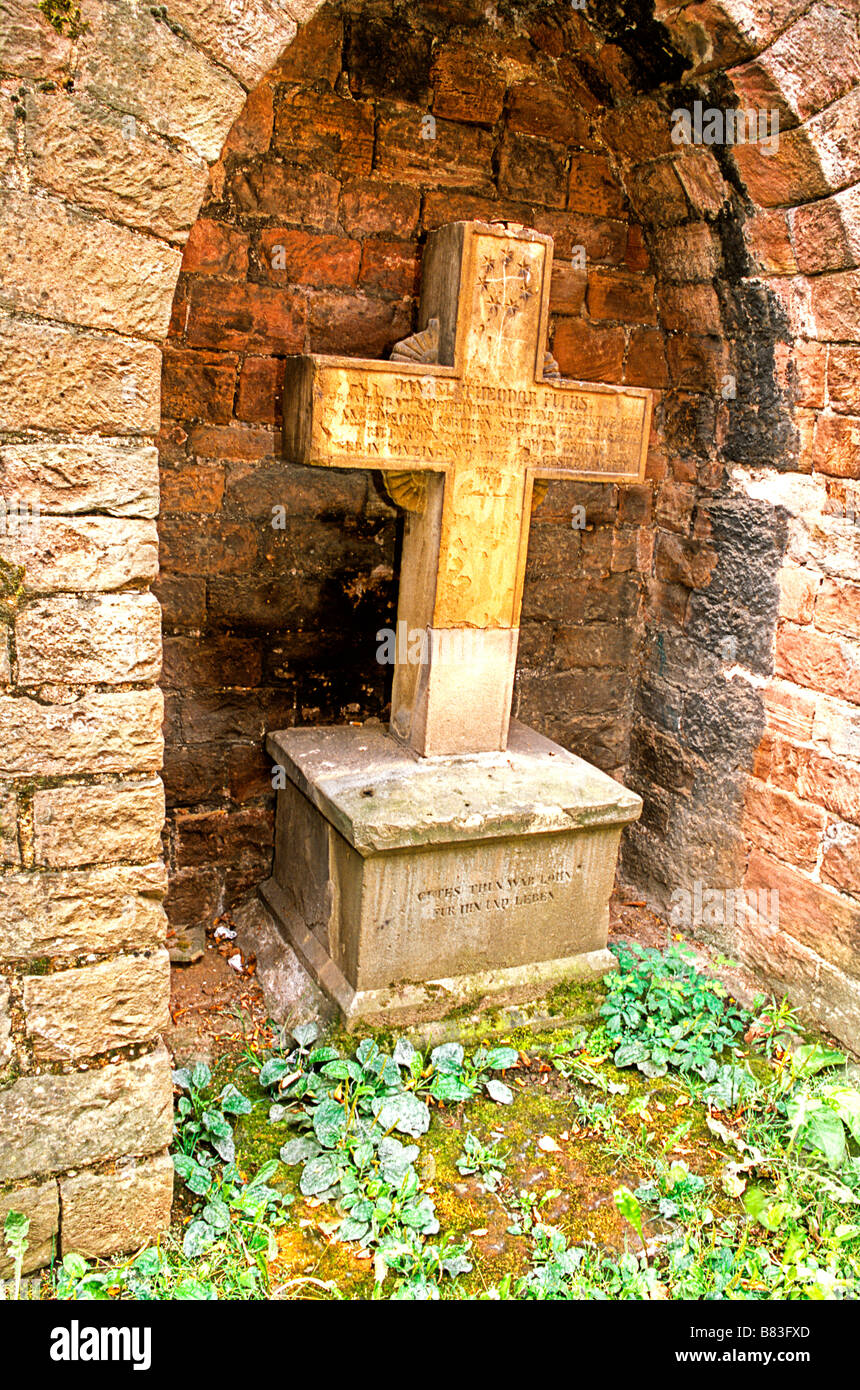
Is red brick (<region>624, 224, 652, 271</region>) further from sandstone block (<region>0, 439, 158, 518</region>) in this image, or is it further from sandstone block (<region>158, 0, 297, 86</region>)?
sandstone block (<region>0, 439, 158, 518</region>)

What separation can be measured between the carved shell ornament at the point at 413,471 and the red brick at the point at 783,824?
1582 millimetres

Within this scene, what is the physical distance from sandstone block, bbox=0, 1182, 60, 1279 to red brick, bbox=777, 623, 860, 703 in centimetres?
262

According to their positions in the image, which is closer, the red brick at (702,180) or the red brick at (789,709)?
the red brick at (702,180)

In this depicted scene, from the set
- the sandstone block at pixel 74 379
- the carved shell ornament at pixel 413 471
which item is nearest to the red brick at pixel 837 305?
the carved shell ornament at pixel 413 471

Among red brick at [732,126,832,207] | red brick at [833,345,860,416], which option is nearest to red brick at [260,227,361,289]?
red brick at [732,126,832,207]

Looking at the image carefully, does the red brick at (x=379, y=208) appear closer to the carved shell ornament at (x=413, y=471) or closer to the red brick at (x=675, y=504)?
the carved shell ornament at (x=413, y=471)

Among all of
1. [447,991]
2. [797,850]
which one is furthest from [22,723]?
[797,850]

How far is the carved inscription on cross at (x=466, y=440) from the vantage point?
3.02 meters

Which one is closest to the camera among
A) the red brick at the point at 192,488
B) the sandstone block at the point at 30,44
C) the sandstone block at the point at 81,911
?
the sandstone block at the point at 30,44

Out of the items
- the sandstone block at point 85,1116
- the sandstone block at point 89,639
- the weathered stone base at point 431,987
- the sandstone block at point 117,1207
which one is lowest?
the sandstone block at point 117,1207

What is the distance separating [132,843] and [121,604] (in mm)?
515

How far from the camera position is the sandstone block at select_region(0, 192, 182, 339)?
1877 millimetres

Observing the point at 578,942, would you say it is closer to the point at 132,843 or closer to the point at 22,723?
the point at 132,843

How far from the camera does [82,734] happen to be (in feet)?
6.91
